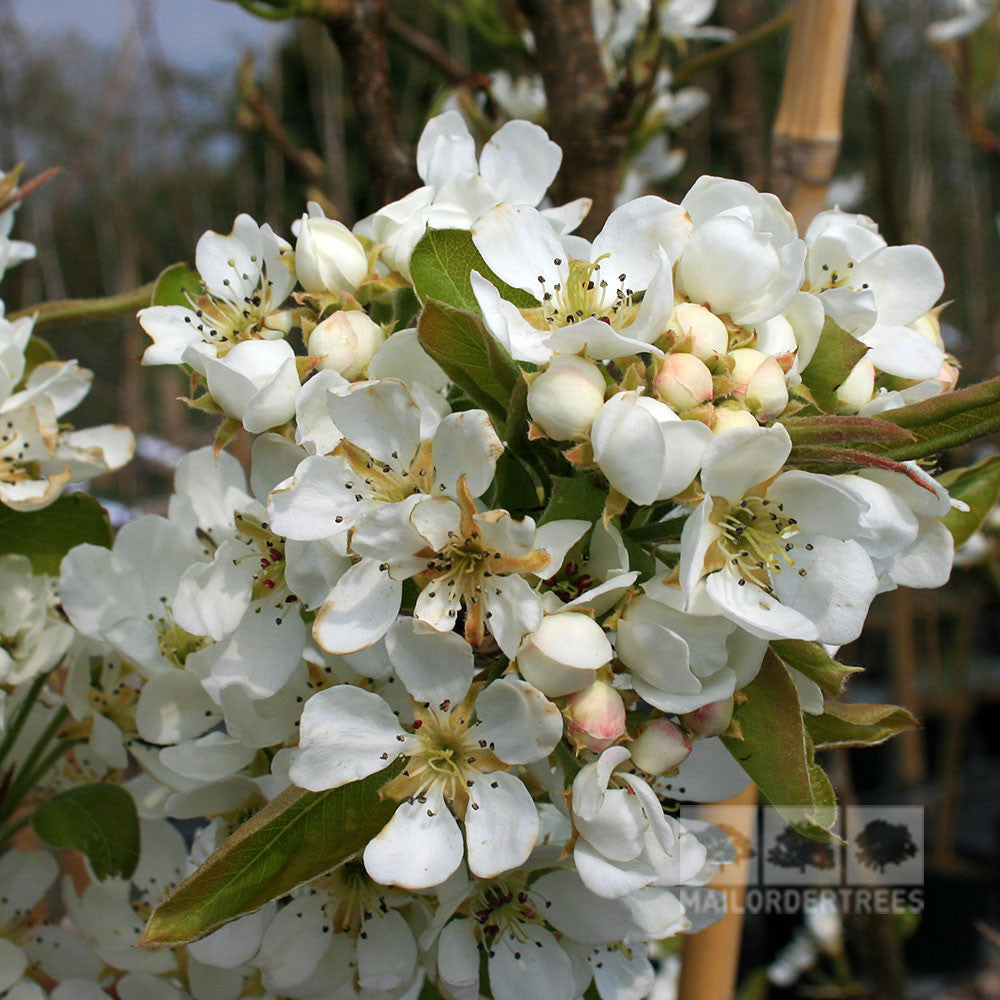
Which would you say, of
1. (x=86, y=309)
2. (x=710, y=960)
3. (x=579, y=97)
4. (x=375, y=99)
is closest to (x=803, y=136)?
(x=579, y=97)

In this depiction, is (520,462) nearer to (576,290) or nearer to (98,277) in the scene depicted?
(576,290)

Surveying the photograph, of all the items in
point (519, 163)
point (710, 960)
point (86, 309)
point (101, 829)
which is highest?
point (519, 163)

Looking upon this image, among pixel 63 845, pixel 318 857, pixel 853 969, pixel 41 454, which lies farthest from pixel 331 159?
pixel 853 969

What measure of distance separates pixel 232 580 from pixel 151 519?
131 mm

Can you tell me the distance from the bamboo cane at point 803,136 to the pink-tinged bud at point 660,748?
0.43m

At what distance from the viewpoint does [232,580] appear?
53cm

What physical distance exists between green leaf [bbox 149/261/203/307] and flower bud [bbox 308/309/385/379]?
189mm

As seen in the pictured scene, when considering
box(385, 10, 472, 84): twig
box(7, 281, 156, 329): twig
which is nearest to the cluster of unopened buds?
box(7, 281, 156, 329): twig

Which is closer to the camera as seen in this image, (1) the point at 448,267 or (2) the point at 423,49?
(1) the point at 448,267

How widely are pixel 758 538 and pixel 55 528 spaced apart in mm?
469

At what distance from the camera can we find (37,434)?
65 cm

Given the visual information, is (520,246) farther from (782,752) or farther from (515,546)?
(782,752)

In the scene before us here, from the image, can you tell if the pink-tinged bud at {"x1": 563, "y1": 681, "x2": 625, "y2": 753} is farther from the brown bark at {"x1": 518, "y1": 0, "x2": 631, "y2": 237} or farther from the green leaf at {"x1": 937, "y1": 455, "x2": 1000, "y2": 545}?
the brown bark at {"x1": 518, "y1": 0, "x2": 631, "y2": 237}

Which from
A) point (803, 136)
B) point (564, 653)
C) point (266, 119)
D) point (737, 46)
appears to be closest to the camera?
point (564, 653)
